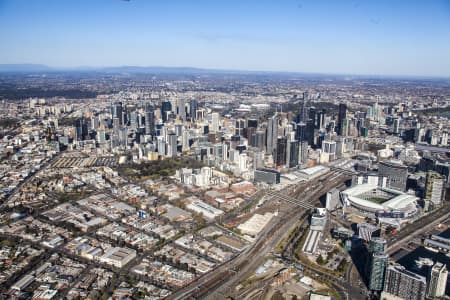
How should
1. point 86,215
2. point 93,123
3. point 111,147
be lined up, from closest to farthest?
1. point 86,215
2. point 111,147
3. point 93,123

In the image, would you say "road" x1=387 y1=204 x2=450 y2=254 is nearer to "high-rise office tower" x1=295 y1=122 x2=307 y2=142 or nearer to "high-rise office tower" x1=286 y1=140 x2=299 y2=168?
"high-rise office tower" x1=286 y1=140 x2=299 y2=168

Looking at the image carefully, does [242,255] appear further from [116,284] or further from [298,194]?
[298,194]

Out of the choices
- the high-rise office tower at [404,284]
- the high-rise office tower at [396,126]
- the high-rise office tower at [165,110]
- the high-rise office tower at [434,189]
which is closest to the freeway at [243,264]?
the high-rise office tower at [404,284]

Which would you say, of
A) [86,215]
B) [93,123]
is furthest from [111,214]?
[93,123]

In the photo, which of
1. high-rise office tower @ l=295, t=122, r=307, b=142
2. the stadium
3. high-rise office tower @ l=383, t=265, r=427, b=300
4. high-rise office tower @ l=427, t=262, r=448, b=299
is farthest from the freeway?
high-rise office tower @ l=295, t=122, r=307, b=142

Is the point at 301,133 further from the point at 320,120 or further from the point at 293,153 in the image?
the point at 320,120

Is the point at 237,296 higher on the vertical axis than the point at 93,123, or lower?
lower

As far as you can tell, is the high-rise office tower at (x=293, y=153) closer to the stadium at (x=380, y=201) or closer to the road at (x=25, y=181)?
the stadium at (x=380, y=201)
